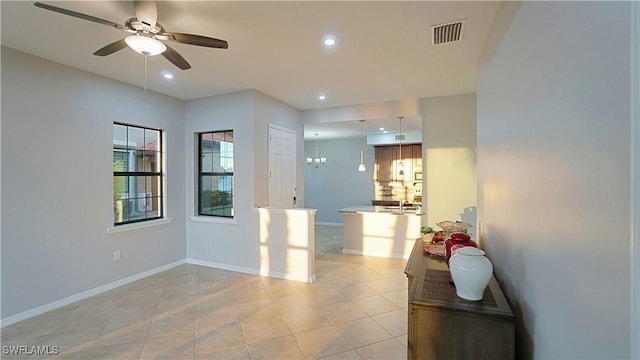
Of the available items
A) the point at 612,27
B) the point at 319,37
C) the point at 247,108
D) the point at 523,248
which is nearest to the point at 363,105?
the point at 247,108

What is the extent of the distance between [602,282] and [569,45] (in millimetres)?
782

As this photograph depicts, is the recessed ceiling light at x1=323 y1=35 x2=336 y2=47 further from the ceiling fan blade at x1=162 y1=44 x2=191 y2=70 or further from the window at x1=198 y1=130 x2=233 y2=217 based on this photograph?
the window at x1=198 y1=130 x2=233 y2=217

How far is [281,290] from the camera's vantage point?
3807 millimetres

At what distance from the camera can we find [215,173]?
4.86m

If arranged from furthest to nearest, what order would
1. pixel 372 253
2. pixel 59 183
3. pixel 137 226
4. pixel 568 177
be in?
1. pixel 372 253
2. pixel 137 226
3. pixel 59 183
4. pixel 568 177

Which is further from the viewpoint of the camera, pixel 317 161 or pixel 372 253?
pixel 317 161

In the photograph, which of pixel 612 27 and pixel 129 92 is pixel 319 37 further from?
pixel 129 92

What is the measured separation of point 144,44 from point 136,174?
278cm

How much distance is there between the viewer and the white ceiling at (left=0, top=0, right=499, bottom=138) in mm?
2250

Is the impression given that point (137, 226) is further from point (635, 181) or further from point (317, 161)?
point (317, 161)

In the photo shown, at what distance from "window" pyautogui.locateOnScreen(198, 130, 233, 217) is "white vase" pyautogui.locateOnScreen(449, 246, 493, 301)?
12.5 feet

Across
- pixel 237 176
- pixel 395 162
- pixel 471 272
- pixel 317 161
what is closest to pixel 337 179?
pixel 317 161

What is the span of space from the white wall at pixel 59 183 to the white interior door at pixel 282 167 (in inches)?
Result: 75.5

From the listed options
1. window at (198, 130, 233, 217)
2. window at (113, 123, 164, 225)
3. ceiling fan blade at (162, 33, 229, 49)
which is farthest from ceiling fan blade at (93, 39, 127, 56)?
window at (198, 130, 233, 217)
